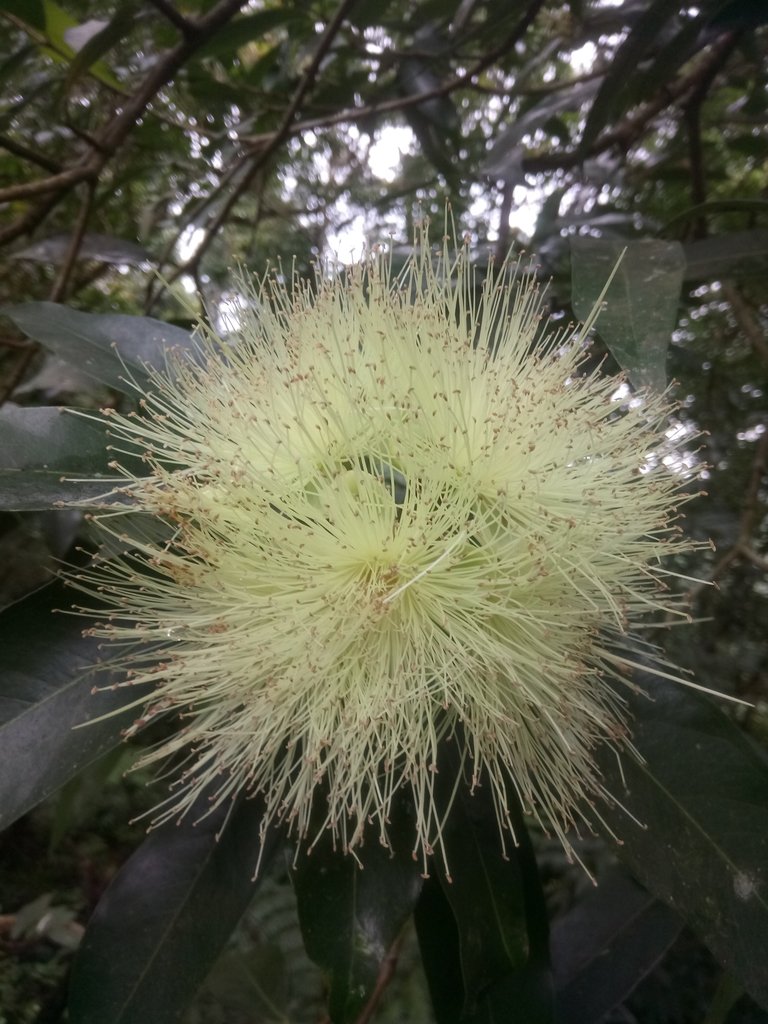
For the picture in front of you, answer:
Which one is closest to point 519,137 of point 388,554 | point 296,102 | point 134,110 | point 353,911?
point 296,102

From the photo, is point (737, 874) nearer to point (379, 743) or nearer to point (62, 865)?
point (379, 743)

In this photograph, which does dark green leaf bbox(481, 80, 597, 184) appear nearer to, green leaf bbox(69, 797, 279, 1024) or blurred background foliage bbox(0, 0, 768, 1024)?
blurred background foliage bbox(0, 0, 768, 1024)

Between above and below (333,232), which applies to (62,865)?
below

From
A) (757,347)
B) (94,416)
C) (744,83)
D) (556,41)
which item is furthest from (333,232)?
(94,416)

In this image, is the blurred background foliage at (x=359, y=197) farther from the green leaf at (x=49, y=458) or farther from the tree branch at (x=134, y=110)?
the green leaf at (x=49, y=458)

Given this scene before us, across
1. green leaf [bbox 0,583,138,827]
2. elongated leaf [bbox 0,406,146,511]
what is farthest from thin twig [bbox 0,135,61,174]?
green leaf [bbox 0,583,138,827]
